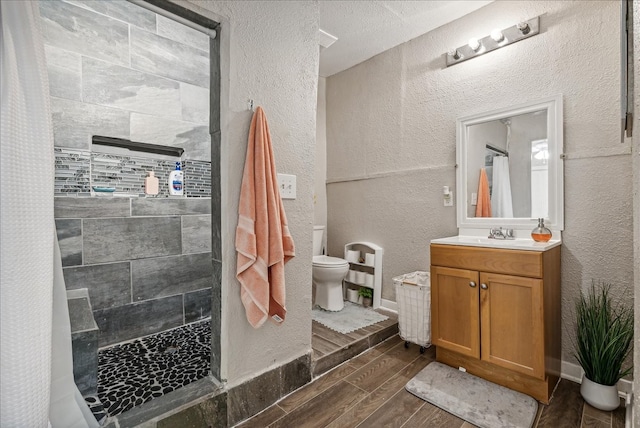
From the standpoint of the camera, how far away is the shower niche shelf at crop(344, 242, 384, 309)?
9.49ft

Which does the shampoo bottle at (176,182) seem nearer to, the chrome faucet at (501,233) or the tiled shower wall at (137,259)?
the tiled shower wall at (137,259)

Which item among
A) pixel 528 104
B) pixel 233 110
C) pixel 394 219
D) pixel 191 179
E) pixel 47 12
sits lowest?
pixel 394 219

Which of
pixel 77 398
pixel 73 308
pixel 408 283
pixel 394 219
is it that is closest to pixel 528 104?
pixel 394 219

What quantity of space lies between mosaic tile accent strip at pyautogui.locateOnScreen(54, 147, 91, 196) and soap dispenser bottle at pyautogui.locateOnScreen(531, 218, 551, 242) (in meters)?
3.04

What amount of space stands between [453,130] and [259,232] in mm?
1890

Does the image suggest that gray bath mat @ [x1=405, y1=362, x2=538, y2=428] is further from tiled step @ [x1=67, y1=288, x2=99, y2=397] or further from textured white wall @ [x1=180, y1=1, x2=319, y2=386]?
tiled step @ [x1=67, y1=288, x2=99, y2=397]

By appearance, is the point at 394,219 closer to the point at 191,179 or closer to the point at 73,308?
the point at 191,179

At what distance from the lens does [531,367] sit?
1.64 metres

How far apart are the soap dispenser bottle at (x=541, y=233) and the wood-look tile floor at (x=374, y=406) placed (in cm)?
Answer: 89

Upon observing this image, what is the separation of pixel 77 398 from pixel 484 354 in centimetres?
206

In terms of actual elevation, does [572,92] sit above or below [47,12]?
below

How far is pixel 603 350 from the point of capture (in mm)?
1583

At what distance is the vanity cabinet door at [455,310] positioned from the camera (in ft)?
6.06

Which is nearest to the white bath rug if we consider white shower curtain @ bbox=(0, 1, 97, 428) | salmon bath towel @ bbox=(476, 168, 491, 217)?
salmon bath towel @ bbox=(476, 168, 491, 217)
